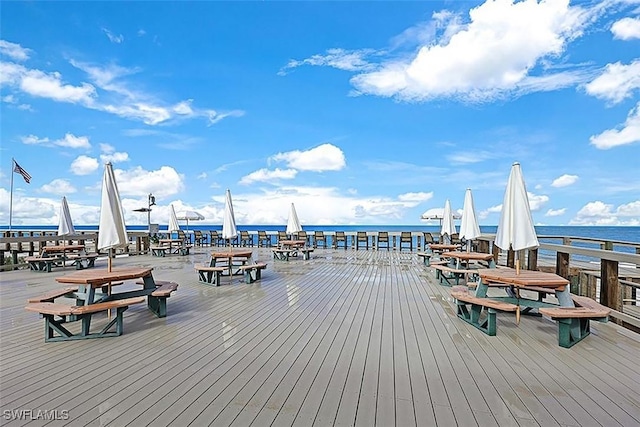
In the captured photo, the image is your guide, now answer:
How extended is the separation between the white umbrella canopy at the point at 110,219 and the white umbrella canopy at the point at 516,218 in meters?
4.50

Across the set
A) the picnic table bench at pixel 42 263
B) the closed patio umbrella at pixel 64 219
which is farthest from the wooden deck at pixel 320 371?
the closed patio umbrella at pixel 64 219

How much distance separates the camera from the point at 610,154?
27156 millimetres

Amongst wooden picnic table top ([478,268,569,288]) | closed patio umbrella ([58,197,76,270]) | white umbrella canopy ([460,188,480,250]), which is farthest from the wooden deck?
closed patio umbrella ([58,197,76,270])

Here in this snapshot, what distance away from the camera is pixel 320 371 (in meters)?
2.55

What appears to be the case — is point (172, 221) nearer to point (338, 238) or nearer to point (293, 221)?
point (293, 221)

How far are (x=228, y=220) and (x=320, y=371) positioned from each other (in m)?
5.16

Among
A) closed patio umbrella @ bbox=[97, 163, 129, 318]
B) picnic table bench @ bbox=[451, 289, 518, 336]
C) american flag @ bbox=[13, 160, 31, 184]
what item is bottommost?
picnic table bench @ bbox=[451, 289, 518, 336]

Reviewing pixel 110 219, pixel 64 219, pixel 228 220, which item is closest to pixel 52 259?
pixel 64 219

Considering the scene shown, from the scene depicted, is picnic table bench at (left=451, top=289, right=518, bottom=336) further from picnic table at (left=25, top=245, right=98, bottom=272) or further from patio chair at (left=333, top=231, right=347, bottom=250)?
patio chair at (left=333, top=231, right=347, bottom=250)

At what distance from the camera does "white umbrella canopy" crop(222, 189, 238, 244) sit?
7184 millimetres

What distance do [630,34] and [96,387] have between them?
19.9 meters

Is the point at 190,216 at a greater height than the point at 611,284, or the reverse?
the point at 190,216

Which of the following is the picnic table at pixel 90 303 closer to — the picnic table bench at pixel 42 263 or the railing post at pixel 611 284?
the picnic table bench at pixel 42 263

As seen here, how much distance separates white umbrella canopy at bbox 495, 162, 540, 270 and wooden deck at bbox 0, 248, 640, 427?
942 mm
